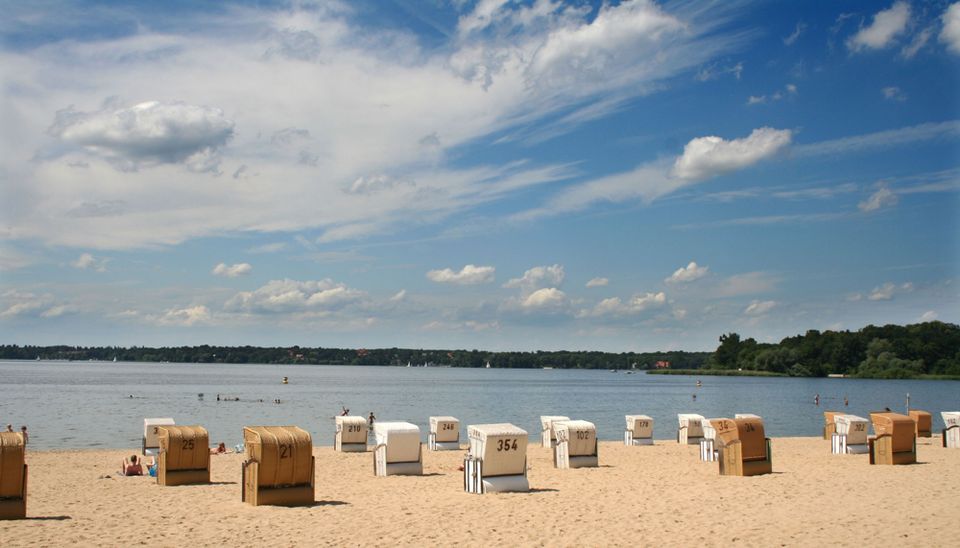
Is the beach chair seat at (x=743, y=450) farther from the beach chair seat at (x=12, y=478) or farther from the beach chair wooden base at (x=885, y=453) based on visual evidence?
the beach chair seat at (x=12, y=478)

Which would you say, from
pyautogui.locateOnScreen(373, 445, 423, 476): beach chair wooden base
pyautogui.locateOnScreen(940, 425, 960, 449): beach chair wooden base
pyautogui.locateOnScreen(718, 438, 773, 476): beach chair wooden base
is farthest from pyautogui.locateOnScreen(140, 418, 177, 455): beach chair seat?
pyautogui.locateOnScreen(940, 425, 960, 449): beach chair wooden base

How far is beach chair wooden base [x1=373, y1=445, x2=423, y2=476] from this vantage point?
2320 centimetres

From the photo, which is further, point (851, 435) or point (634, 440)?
point (634, 440)

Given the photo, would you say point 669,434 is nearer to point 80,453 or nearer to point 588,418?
point 588,418

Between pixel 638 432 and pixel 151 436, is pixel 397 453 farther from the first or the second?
pixel 638 432

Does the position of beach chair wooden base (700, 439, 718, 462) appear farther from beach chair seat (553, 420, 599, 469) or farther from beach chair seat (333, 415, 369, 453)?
beach chair seat (333, 415, 369, 453)

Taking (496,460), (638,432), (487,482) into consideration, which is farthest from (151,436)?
(638,432)

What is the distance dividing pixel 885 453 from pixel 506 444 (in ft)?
40.0

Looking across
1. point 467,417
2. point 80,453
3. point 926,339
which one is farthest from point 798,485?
point 926,339

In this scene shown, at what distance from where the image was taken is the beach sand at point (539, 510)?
44.1 feet

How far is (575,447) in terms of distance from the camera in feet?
83.6

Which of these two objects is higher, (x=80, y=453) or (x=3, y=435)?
(x=3, y=435)

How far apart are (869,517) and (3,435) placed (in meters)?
15.4

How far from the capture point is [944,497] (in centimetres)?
1705
